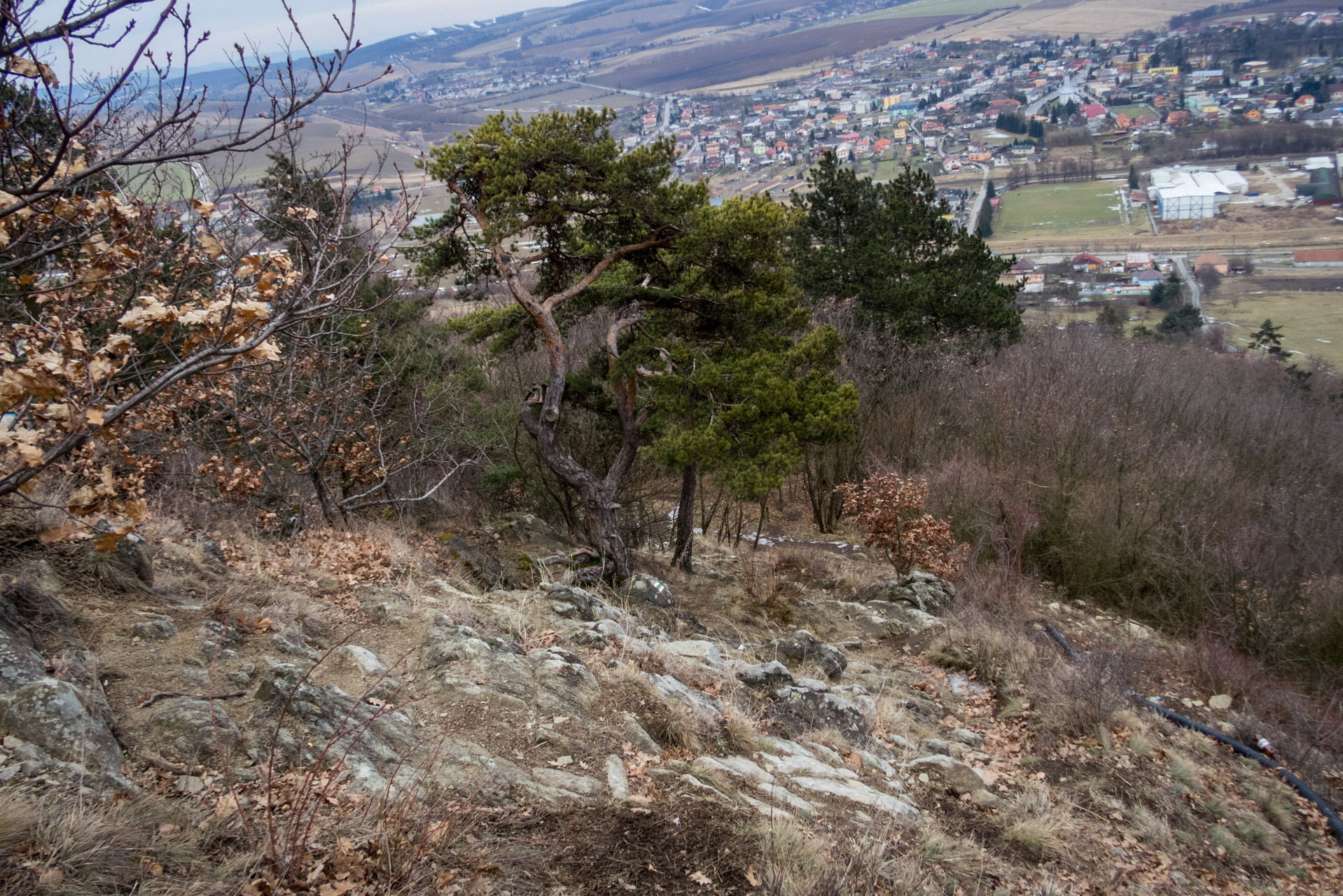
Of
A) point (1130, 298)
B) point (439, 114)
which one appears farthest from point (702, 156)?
point (1130, 298)

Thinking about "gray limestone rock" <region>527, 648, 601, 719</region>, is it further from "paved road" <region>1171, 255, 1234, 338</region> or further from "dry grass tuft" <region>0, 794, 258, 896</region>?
"paved road" <region>1171, 255, 1234, 338</region>

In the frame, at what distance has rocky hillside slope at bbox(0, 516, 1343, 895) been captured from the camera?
3059mm

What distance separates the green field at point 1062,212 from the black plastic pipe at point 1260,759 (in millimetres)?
53750

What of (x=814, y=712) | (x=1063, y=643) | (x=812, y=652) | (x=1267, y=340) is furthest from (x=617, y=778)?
(x=1267, y=340)

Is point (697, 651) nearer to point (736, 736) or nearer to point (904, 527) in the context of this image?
point (736, 736)

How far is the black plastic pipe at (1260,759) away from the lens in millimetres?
5969

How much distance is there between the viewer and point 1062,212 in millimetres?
59875

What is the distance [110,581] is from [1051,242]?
5939cm

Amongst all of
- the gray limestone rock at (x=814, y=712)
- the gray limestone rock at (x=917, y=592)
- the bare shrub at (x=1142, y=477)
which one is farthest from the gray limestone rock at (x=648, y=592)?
the bare shrub at (x=1142, y=477)

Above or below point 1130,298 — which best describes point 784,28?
above

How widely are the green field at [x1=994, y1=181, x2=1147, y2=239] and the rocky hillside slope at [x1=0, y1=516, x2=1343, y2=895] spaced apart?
54745mm

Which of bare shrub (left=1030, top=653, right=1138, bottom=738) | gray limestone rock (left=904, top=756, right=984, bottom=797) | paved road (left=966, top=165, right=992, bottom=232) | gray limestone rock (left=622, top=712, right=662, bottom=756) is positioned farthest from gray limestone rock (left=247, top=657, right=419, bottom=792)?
paved road (left=966, top=165, right=992, bottom=232)

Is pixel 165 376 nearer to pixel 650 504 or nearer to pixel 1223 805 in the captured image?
pixel 1223 805

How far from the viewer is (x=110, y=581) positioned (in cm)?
505
